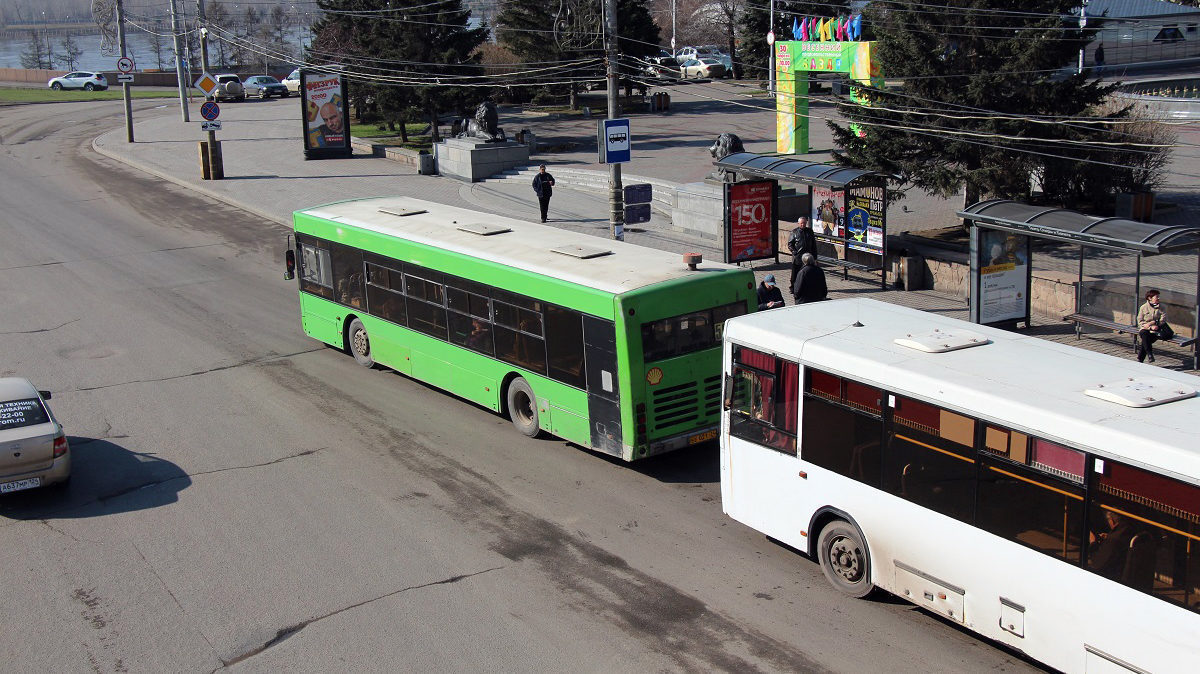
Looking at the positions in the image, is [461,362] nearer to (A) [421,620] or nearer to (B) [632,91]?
(A) [421,620]

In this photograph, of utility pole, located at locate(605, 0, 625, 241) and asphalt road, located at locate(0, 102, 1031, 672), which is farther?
utility pole, located at locate(605, 0, 625, 241)

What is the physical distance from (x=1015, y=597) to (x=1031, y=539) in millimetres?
504

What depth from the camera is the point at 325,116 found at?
41812 mm

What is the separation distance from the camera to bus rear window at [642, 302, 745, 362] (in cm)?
1280

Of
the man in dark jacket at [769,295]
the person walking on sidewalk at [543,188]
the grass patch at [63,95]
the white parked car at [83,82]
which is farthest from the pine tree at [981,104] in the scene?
the white parked car at [83,82]

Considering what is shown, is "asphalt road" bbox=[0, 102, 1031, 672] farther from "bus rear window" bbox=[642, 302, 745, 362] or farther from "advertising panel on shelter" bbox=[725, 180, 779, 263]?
"advertising panel on shelter" bbox=[725, 180, 779, 263]

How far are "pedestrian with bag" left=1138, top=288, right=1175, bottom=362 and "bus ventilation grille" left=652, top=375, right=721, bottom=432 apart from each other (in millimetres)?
7230

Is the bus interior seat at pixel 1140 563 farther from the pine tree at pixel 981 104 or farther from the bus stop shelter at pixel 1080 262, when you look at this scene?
the pine tree at pixel 981 104

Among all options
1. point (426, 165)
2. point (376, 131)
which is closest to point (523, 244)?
point (426, 165)

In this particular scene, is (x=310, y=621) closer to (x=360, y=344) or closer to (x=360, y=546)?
(x=360, y=546)

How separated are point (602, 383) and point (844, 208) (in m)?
10.8

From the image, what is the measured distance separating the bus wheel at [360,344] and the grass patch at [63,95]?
5682 centimetres

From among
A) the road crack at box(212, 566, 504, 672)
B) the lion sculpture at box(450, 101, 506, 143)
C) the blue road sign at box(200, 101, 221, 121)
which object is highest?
the blue road sign at box(200, 101, 221, 121)

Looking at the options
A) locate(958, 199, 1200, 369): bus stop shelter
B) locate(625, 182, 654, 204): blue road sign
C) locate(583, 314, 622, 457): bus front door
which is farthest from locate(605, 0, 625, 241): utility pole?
locate(583, 314, 622, 457): bus front door
